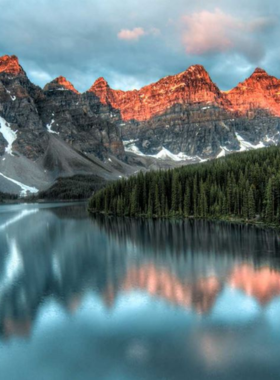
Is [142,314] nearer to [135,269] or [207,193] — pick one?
[135,269]

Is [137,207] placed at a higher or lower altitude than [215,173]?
lower

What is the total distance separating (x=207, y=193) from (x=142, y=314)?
80.9 metres

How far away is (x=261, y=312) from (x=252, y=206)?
65976 millimetres

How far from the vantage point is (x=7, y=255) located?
5591 cm

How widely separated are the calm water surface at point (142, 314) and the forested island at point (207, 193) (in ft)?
122

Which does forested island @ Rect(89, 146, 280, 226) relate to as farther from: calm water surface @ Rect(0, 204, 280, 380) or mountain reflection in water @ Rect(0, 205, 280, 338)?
calm water surface @ Rect(0, 204, 280, 380)

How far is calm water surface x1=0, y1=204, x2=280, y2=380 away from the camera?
2052 cm

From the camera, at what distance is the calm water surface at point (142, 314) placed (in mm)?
20516

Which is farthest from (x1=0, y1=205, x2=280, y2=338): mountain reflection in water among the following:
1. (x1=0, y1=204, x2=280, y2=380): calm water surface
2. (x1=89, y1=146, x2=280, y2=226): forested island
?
(x1=89, y1=146, x2=280, y2=226): forested island

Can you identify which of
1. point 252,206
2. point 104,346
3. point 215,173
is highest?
point 215,173

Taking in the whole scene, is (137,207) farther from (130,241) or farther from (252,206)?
(130,241)

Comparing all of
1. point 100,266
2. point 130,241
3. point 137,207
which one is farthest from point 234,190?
point 100,266

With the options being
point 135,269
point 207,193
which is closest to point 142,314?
point 135,269

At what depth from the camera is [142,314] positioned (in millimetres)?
28109
